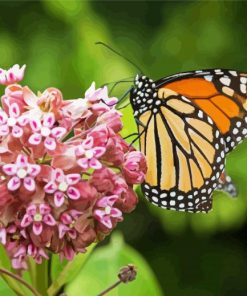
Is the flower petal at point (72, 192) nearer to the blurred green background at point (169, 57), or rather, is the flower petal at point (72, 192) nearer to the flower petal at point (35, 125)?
the flower petal at point (35, 125)

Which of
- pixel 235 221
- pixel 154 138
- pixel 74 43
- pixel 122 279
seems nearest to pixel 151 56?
pixel 74 43

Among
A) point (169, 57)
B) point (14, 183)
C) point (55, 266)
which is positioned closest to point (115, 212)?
point (14, 183)

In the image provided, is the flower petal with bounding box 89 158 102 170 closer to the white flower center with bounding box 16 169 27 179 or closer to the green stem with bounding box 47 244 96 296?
the white flower center with bounding box 16 169 27 179

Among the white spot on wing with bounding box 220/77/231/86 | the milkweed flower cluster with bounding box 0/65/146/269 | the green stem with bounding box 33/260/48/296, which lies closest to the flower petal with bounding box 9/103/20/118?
the milkweed flower cluster with bounding box 0/65/146/269

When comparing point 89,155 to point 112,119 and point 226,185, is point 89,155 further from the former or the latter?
point 226,185

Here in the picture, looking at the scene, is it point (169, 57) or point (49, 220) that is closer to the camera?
point (49, 220)

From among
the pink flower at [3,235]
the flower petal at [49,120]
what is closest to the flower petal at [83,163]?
the flower petal at [49,120]
